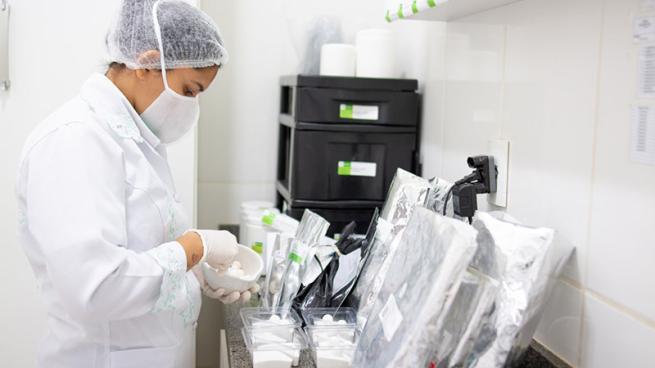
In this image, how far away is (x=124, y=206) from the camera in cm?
125

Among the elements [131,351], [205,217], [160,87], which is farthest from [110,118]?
[205,217]

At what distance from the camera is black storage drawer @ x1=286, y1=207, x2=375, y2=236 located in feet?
7.04

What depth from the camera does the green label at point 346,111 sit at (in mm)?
2115

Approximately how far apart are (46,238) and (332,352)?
1.90ft

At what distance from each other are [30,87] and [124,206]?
39.4 inches

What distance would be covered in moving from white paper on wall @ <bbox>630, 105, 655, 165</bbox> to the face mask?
0.88 metres

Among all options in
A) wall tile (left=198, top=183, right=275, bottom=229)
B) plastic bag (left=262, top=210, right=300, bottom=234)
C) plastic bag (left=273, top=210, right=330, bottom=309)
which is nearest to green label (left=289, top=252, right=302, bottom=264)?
plastic bag (left=273, top=210, right=330, bottom=309)

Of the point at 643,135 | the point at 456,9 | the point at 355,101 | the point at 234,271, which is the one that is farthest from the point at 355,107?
the point at 643,135

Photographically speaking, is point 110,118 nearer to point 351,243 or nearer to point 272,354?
point 272,354

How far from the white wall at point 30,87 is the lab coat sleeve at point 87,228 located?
0.88m

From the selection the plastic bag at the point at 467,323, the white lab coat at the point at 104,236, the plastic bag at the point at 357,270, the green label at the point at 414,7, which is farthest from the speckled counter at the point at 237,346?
the green label at the point at 414,7

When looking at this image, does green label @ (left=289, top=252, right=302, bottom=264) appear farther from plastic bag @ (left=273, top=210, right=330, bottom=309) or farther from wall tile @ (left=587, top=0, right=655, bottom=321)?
wall tile @ (left=587, top=0, right=655, bottom=321)

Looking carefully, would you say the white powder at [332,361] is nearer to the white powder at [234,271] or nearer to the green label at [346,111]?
the white powder at [234,271]

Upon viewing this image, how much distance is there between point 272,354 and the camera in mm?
1293
